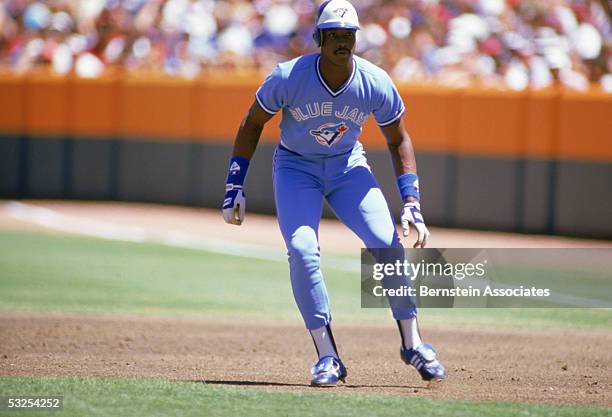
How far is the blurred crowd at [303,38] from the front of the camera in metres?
14.8

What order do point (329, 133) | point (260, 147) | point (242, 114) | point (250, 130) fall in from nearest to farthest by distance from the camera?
point (329, 133)
point (250, 130)
point (260, 147)
point (242, 114)

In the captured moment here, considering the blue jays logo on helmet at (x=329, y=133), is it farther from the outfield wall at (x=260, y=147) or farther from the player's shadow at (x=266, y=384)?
the outfield wall at (x=260, y=147)

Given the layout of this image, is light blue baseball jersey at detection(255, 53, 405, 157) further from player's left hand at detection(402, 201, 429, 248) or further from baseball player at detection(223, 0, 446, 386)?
player's left hand at detection(402, 201, 429, 248)

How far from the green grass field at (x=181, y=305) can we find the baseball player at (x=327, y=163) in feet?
1.81

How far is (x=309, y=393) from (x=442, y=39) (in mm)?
10340

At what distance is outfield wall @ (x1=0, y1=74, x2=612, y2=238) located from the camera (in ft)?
46.0

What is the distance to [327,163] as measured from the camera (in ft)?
21.2

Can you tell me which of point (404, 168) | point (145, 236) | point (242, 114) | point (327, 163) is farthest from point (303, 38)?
point (327, 163)

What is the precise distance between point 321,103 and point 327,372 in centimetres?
147

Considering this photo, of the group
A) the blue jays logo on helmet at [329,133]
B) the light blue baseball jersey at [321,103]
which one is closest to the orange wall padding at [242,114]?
the light blue baseball jersey at [321,103]

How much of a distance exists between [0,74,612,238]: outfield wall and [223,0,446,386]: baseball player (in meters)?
7.83

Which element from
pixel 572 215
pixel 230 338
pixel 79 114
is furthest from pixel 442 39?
pixel 230 338

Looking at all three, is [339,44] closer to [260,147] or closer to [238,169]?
[238,169]

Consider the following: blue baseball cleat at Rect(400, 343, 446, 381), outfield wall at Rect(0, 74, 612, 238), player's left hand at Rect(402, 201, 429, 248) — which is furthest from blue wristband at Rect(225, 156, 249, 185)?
outfield wall at Rect(0, 74, 612, 238)
